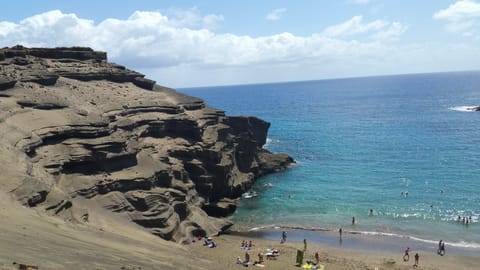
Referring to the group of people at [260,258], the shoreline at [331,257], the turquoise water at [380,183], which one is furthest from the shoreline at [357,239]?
the group of people at [260,258]

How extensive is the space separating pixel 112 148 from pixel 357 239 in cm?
2727

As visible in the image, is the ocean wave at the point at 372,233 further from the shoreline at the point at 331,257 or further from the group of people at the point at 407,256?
the group of people at the point at 407,256

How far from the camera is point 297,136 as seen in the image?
122 meters

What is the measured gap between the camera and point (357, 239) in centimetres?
5062

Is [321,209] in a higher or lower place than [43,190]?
lower

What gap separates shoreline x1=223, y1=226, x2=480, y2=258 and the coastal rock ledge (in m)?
5.14

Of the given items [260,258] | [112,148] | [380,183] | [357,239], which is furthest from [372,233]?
[112,148]

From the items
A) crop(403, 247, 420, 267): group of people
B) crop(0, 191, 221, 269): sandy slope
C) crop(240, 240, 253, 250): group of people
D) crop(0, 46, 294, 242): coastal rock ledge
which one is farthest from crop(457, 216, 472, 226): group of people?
crop(0, 191, 221, 269): sandy slope

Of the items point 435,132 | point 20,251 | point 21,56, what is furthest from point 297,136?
point 20,251

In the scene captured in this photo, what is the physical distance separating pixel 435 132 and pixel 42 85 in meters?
90.8

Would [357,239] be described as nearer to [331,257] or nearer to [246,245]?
[331,257]

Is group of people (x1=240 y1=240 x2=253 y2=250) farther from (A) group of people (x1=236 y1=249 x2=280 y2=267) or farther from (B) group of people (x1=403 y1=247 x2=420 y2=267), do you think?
(B) group of people (x1=403 y1=247 x2=420 y2=267)

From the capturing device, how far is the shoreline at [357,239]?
4712 centimetres

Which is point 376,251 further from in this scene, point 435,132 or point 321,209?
point 435,132
